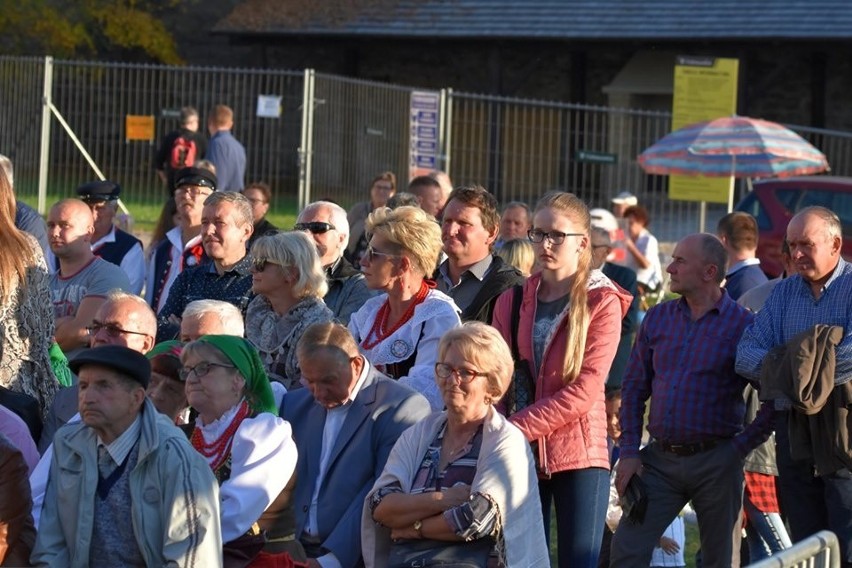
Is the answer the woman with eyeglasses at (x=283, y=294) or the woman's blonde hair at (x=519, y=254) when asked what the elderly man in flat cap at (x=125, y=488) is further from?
the woman's blonde hair at (x=519, y=254)

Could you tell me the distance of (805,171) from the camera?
717 inches

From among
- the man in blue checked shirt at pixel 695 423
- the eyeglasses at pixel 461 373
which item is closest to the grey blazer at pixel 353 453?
the eyeglasses at pixel 461 373

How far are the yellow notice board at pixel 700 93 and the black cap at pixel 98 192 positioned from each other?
9.60 m

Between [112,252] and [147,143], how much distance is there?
47.1ft

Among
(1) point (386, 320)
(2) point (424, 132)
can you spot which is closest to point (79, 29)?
(2) point (424, 132)

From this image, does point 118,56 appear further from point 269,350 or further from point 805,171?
point 269,350

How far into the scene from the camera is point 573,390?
613 centimetres

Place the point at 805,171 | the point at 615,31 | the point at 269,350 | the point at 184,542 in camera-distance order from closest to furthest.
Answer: the point at 184,542 < the point at 269,350 < the point at 805,171 < the point at 615,31

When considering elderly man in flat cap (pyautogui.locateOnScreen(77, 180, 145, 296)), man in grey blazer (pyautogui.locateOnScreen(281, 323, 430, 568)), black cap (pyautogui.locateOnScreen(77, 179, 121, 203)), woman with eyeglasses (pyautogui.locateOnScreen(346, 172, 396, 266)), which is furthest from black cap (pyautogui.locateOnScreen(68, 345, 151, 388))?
woman with eyeglasses (pyautogui.locateOnScreen(346, 172, 396, 266))

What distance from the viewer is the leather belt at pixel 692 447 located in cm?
673

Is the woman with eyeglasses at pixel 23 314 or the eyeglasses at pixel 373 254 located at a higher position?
the eyeglasses at pixel 373 254

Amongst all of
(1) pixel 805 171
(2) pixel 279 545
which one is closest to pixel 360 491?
(2) pixel 279 545

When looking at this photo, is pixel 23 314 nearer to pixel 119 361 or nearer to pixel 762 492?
pixel 119 361

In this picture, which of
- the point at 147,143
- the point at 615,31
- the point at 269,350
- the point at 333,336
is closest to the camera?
the point at 333,336
